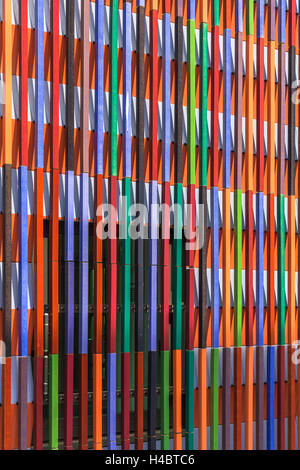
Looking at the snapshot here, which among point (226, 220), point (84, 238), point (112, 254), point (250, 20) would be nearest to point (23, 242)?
point (84, 238)

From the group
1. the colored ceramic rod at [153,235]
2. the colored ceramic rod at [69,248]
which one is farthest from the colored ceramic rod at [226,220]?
the colored ceramic rod at [69,248]

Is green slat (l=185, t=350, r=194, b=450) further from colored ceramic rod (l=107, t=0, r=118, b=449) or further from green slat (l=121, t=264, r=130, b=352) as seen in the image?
colored ceramic rod (l=107, t=0, r=118, b=449)

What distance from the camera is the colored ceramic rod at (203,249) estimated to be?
1042 centimetres

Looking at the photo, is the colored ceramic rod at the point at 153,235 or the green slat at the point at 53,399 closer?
the green slat at the point at 53,399

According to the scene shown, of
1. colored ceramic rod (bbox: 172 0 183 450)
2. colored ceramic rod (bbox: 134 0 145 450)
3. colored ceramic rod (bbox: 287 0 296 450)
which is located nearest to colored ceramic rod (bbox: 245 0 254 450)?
colored ceramic rod (bbox: 287 0 296 450)

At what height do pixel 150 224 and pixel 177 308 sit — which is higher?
pixel 150 224

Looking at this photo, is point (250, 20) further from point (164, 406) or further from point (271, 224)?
point (164, 406)

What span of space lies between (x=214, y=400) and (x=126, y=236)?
2.95 m

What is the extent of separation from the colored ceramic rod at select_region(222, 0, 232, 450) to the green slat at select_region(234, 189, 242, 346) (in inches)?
6.9

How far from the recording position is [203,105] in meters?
10.8

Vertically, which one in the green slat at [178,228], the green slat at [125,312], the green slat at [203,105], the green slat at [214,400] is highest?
the green slat at [203,105]

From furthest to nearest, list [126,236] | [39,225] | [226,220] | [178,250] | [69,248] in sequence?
[226,220]
[178,250]
[126,236]
[69,248]
[39,225]

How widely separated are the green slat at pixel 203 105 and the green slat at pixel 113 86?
156 cm

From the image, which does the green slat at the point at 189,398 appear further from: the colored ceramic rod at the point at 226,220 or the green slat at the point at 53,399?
the green slat at the point at 53,399
